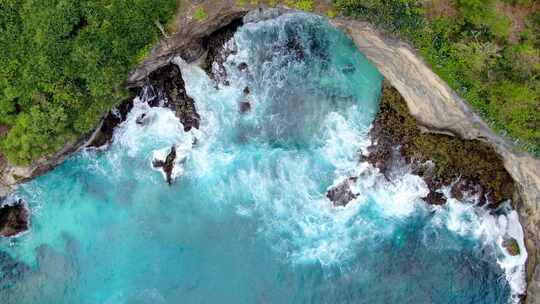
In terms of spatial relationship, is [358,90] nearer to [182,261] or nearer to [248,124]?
[248,124]

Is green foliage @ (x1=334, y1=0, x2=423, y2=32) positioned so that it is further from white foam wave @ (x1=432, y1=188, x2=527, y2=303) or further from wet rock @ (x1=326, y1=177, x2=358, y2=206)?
white foam wave @ (x1=432, y1=188, x2=527, y2=303)

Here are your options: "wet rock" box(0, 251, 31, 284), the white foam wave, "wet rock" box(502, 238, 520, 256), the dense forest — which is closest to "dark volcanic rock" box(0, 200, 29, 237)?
"wet rock" box(0, 251, 31, 284)

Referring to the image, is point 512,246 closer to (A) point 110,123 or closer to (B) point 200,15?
(B) point 200,15

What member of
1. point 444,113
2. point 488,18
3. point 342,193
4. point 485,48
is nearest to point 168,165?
point 342,193

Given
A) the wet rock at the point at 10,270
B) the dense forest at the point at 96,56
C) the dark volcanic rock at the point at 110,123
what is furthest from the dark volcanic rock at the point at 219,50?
the wet rock at the point at 10,270

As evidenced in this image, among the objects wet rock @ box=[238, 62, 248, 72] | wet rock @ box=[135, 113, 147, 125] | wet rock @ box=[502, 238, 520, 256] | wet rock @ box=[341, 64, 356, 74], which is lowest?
wet rock @ box=[502, 238, 520, 256]

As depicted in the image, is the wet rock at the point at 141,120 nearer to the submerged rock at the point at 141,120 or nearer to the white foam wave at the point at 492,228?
the submerged rock at the point at 141,120
